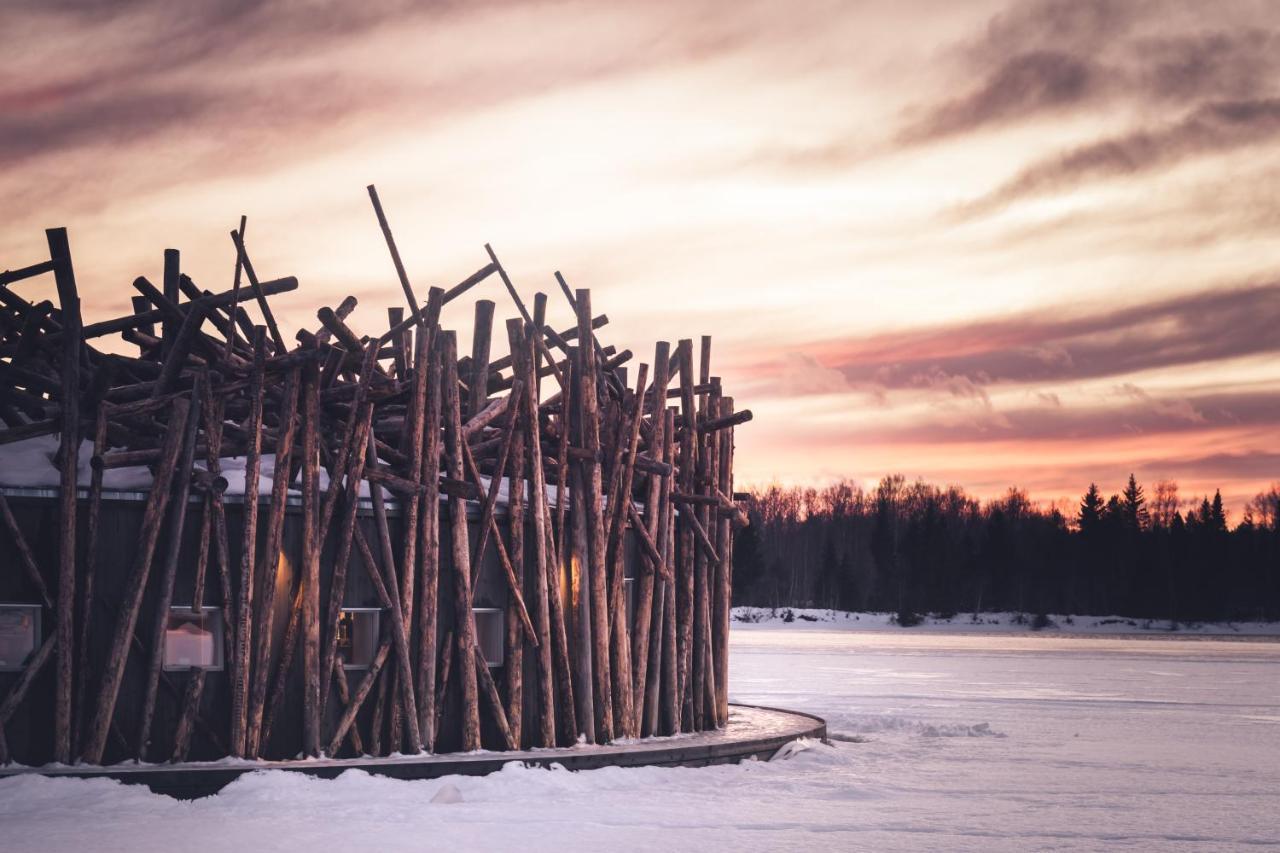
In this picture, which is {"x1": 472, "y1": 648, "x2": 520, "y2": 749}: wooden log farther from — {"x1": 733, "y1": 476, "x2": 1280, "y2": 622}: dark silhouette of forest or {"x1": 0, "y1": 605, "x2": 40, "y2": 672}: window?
{"x1": 733, "y1": 476, "x2": 1280, "y2": 622}: dark silhouette of forest

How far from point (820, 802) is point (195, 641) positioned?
7603 mm

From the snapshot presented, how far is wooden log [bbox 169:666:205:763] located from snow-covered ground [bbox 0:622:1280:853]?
3.21 ft

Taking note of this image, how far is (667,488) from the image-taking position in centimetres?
2044

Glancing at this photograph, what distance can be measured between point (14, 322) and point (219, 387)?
406cm

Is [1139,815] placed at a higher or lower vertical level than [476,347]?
lower

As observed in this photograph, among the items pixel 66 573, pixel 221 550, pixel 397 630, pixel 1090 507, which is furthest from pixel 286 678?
pixel 1090 507

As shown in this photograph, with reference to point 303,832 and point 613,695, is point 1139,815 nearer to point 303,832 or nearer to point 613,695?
point 613,695

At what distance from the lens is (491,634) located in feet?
61.3

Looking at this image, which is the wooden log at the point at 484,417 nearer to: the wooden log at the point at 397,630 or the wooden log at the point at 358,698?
the wooden log at the point at 397,630

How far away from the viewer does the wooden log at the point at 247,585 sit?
1612cm

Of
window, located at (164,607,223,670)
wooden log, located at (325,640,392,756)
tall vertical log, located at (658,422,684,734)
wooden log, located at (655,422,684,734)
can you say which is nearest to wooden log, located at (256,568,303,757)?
wooden log, located at (325,640,392,756)

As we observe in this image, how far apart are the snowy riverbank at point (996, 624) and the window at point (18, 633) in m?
82.9

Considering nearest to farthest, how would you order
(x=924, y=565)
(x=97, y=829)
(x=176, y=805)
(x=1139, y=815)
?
(x=97, y=829) → (x=176, y=805) → (x=1139, y=815) → (x=924, y=565)

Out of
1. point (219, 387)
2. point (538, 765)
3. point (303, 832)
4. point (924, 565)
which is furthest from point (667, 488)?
point (924, 565)
